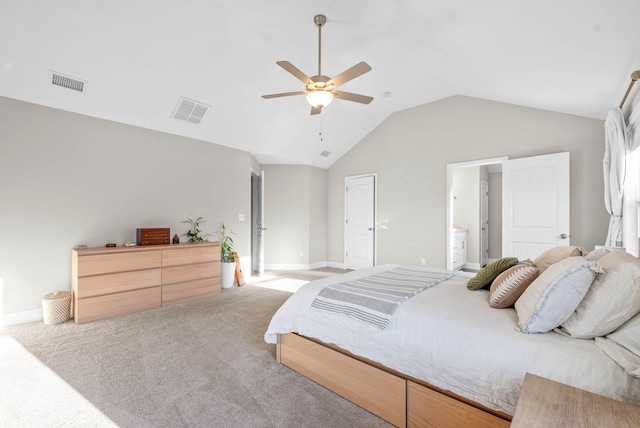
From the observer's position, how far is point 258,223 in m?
5.95

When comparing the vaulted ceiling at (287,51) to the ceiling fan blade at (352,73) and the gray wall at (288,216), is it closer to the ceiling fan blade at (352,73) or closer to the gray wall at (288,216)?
the ceiling fan blade at (352,73)

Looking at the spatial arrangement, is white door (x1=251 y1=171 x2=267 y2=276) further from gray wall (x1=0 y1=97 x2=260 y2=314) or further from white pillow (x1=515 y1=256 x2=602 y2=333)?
white pillow (x1=515 y1=256 x2=602 y2=333)

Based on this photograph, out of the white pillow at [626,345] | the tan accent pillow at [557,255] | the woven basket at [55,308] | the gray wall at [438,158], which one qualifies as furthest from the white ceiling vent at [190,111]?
the white pillow at [626,345]

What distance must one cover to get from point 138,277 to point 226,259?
1440 mm

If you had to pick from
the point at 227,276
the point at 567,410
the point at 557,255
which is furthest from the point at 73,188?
the point at 557,255

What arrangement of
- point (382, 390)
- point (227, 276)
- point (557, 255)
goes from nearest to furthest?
point (382, 390) → point (557, 255) → point (227, 276)

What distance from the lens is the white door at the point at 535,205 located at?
149 inches

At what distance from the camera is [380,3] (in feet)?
8.78

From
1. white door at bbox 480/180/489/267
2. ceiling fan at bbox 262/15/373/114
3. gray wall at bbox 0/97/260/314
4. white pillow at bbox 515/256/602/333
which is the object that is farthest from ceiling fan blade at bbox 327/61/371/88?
white door at bbox 480/180/489/267

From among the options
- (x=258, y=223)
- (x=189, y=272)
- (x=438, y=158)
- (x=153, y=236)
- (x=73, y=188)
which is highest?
(x=438, y=158)

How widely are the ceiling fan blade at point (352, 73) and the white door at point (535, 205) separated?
2.97 metres

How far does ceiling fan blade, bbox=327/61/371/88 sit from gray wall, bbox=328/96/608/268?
3020 mm

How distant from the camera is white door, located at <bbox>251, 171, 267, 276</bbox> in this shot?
18.5 ft

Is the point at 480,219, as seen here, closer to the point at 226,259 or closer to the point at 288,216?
the point at 288,216
